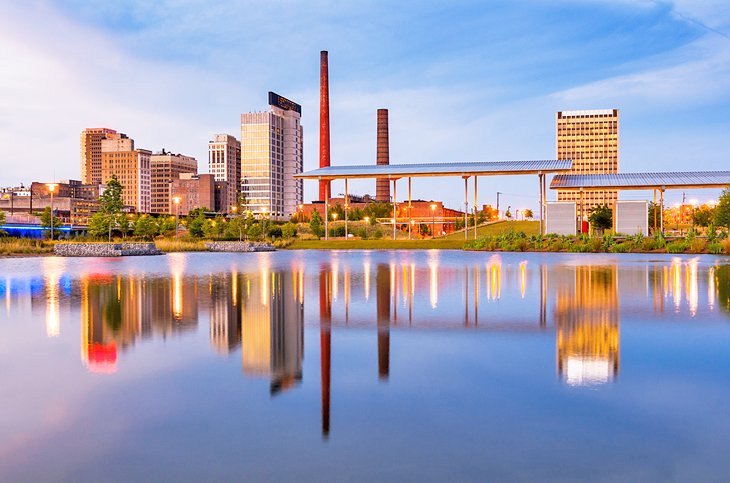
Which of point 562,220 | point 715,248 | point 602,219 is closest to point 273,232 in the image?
point 562,220

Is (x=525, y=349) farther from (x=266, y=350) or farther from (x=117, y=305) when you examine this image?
(x=117, y=305)

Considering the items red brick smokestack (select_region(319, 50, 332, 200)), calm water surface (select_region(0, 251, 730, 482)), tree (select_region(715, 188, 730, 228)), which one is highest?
red brick smokestack (select_region(319, 50, 332, 200))

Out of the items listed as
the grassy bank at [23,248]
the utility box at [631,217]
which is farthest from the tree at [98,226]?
the utility box at [631,217]

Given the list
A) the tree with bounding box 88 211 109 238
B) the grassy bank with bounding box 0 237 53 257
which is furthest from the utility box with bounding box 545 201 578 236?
the grassy bank with bounding box 0 237 53 257

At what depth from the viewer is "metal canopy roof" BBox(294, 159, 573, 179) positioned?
207 ft

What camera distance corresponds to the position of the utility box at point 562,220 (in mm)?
58562

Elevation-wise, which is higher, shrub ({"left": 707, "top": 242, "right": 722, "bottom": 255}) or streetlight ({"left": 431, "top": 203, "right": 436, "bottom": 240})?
streetlight ({"left": 431, "top": 203, "right": 436, "bottom": 240})

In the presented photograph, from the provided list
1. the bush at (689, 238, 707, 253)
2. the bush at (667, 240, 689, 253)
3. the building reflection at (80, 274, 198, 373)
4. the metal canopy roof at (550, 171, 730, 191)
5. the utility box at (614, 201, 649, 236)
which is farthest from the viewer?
the metal canopy roof at (550, 171, 730, 191)

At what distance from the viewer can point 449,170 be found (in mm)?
65625

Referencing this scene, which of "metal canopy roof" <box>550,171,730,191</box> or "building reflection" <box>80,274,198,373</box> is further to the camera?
"metal canopy roof" <box>550,171,730,191</box>

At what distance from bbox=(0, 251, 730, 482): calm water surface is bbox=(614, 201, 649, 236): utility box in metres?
45.6

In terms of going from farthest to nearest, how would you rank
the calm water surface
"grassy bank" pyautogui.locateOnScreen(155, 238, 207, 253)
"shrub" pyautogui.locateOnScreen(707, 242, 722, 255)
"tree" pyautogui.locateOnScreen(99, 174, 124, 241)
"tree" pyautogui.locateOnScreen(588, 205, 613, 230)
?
"tree" pyautogui.locateOnScreen(588, 205, 613, 230) < "grassy bank" pyautogui.locateOnScreen(155, 238, 207, 253) < "tree" pyautogui.locateOnScreen(99, 174, 124, 241) < "shrub" pyautogui.locateOnScreen(707, 242, 722, 255) < the calm water surface

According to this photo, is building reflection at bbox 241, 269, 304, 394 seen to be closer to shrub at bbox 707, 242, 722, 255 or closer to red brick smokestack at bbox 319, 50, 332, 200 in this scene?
shrub at bbox 707, 242, 722, 255

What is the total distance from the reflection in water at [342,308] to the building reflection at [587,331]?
28 millimetres
